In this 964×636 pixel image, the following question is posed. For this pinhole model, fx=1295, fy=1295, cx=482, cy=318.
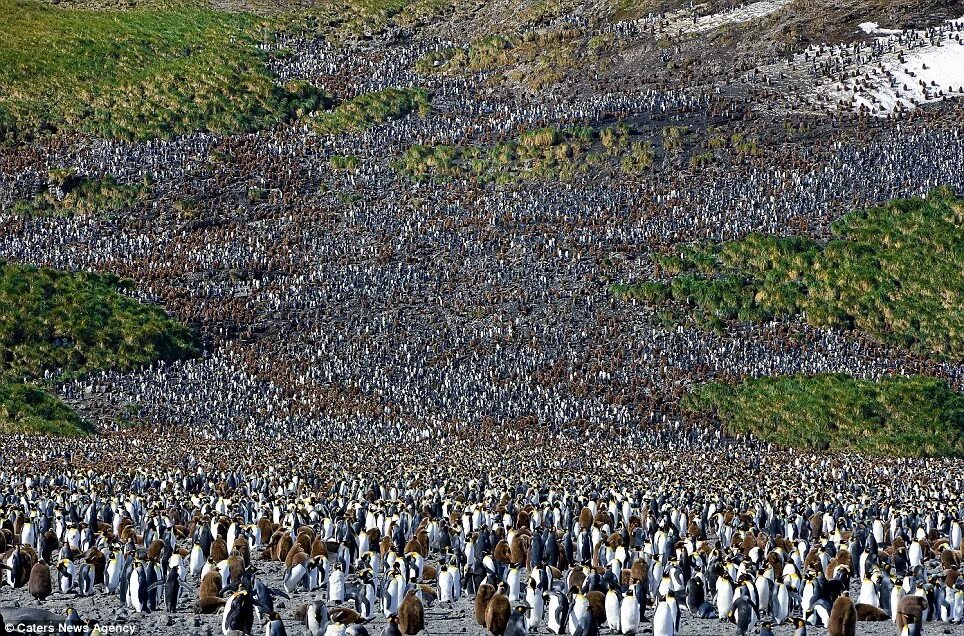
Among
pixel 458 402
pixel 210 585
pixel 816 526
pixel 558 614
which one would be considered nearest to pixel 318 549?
pixel 210 585

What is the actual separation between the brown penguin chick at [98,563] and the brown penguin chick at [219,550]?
1.69 metres

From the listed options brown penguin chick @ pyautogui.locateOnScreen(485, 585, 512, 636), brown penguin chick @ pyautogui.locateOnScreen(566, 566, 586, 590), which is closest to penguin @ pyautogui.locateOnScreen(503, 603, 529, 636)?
brown penguin chick @ pyautogui.locateOnScreen(485, 585, 512, 636)

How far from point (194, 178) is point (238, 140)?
6.50 meters

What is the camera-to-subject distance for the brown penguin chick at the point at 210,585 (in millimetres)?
16203

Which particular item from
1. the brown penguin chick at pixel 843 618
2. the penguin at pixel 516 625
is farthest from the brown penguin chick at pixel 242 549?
the brown penguin chick at pixel 843 618

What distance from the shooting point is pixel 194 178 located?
67812 mm

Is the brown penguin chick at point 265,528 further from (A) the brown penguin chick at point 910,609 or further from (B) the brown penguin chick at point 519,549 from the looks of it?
(A) the brown penguin chick at point 910,609

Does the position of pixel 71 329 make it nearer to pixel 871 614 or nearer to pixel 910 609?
pixel 871 614

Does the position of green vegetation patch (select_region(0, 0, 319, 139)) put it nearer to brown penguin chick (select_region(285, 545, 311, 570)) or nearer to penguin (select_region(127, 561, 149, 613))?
brown penguin chick (select_region(285, 545, 311, 570))

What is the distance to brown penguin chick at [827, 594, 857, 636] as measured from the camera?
14930 millimetres

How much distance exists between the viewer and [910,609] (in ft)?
51.6

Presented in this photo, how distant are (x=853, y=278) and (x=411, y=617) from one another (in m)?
40.0

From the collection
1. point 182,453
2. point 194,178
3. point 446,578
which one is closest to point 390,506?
point 446,578

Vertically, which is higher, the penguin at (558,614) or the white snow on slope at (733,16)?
the white snow on slope at (733,16)
